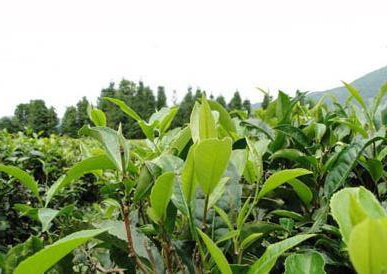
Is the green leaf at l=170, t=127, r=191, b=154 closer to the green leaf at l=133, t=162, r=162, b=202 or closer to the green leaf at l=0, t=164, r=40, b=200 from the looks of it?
the green leaf at l=133, t=162, r=162, b=202

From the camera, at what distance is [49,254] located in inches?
21.5

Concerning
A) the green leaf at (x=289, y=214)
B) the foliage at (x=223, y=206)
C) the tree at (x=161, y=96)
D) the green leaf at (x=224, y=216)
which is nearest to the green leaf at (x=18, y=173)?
the foliage at (x=223, y=206)

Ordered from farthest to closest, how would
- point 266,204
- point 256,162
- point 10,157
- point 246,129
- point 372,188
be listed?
point 10,157 < point 246,129 < point 372,188 < point 266,204 < point 256,162

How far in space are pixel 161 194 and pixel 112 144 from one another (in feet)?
0.59

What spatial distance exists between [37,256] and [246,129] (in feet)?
3.55

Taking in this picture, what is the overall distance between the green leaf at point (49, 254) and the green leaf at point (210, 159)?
20cm

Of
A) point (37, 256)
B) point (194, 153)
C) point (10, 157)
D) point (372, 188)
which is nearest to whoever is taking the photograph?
point (37, 256)

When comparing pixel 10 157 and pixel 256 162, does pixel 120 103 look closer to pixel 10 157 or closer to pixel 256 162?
pixel 256 162

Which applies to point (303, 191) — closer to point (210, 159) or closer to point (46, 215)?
point (210, 159)

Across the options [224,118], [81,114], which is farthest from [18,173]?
[81,114]

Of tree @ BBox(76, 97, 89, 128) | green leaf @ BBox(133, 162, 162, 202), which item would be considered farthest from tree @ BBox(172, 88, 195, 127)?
green leaf @ BBox(133, 162, 162, 202)

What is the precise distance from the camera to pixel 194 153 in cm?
68

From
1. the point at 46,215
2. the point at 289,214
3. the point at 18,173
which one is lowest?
the point at 289,214

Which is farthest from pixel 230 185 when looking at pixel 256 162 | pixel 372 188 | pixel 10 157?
pixel 10 157
